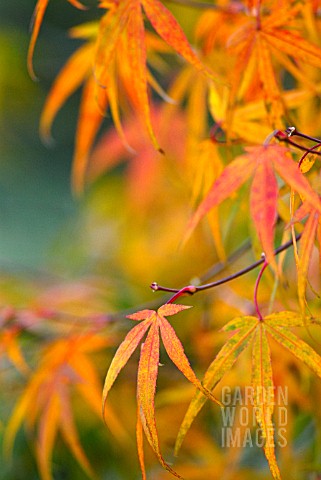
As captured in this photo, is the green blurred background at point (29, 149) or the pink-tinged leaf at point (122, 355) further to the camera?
the green blurred background at point (29, 149)

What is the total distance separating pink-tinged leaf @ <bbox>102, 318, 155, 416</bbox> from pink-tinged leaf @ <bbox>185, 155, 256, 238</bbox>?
0.30ft

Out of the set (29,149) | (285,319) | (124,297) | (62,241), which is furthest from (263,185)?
(29,149)

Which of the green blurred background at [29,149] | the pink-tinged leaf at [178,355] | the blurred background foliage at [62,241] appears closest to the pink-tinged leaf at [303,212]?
the pink-tinged leaf at [178,355]

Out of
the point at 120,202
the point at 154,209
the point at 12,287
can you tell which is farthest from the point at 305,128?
the point at 120,202

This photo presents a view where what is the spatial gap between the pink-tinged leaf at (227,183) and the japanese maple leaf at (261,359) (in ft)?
0.32

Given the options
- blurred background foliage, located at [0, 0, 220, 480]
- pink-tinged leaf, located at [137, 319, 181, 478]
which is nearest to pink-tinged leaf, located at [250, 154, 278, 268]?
pink-tinged leaf, located at [137, 319, 181, 478]

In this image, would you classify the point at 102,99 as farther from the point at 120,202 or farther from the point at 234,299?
the point at 120,202

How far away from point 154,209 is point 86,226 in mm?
431

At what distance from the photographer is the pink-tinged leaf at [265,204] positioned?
1.28ft

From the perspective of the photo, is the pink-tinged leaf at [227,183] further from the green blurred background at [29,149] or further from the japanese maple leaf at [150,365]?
the green blurred background at [29,149]

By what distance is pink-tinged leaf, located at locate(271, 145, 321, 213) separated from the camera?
392 millimetres

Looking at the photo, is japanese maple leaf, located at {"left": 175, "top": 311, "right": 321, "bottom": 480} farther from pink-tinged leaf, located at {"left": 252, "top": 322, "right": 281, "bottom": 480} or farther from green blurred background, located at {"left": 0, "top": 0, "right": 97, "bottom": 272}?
green blurred background, located at {"left": 0, "top": 0, "right": 97, "bottom": 272}

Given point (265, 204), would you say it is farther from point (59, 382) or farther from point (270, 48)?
point (59, 382)

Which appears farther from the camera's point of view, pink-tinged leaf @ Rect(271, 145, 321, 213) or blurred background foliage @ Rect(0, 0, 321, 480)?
blurred background foliage @ Rect(0, 0, 321, 480)
